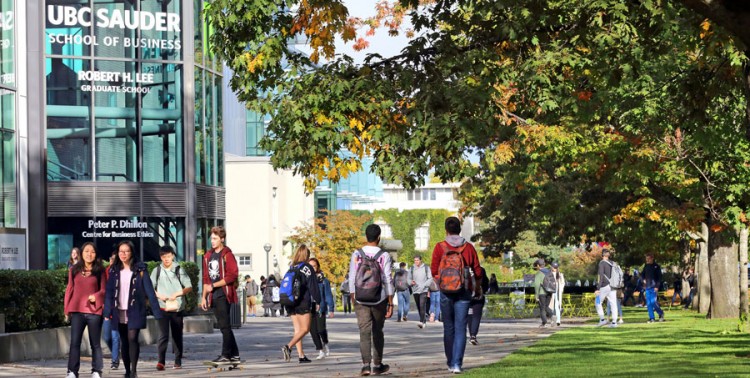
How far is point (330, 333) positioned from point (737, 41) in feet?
61.6

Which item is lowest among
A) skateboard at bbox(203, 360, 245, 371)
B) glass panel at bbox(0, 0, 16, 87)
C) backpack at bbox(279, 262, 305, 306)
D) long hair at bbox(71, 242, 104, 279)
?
skateboard at bbox(203, 360, 245, 371)

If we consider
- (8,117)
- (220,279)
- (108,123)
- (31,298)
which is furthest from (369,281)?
(108,123)

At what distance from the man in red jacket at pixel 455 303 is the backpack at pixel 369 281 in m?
0.64

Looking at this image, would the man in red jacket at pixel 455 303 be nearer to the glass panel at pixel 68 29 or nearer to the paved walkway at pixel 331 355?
the paved walkway at pixel 331 355

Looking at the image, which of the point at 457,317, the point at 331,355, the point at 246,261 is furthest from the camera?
the point at 246,261

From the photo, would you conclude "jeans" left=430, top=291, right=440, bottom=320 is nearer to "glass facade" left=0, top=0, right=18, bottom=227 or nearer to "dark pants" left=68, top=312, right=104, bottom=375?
"glass facade" left=0, top=0, right=18, bottom=227

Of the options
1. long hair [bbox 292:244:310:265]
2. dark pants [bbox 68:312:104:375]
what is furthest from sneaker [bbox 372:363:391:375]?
dark pants [bbox 68:312:104:375]

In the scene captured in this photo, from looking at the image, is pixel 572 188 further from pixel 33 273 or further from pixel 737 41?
pixel 737 41

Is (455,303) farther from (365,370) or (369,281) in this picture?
(365,370)

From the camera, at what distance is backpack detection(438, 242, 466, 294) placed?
16.3 metres

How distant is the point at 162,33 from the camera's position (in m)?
41.5

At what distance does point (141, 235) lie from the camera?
41375 mm

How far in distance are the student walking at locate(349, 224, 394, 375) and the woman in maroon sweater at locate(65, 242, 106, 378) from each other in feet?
9.74

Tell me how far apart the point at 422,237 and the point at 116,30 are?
107m
